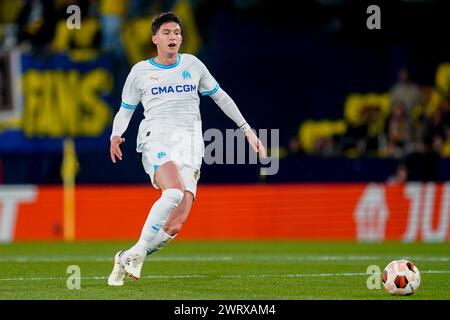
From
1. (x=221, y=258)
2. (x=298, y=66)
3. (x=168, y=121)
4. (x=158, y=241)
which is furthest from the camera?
(x=298, y=66)

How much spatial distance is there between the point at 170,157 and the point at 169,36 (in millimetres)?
1115

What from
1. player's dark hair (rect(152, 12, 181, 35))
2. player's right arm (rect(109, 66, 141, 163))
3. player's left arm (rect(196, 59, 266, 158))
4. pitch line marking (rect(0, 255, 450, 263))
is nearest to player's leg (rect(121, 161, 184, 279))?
player's right arm (rect(109, 66, 141, 163))

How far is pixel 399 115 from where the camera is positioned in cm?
1967

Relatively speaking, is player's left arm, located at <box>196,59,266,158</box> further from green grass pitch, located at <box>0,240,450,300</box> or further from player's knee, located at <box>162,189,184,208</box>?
green grass pitch, located at <box>0,240,450,300</box>

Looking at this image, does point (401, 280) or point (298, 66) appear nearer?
point (401, 280)

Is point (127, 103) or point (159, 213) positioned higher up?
point (127, 103)

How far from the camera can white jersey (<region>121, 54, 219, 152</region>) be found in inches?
420

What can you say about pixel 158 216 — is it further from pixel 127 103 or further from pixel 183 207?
pixel 127 103

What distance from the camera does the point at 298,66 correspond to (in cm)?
2239

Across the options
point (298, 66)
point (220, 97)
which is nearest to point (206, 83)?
point (220, 97)

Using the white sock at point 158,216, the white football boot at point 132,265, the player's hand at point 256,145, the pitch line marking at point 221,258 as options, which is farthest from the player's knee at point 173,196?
the pitch line marking at point 221,258

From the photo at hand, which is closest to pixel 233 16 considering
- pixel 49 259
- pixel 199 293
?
pixel 49 259

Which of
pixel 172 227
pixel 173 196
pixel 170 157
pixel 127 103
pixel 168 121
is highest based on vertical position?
pixel 127 103

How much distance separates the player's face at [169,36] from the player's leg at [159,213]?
106 centimetres
